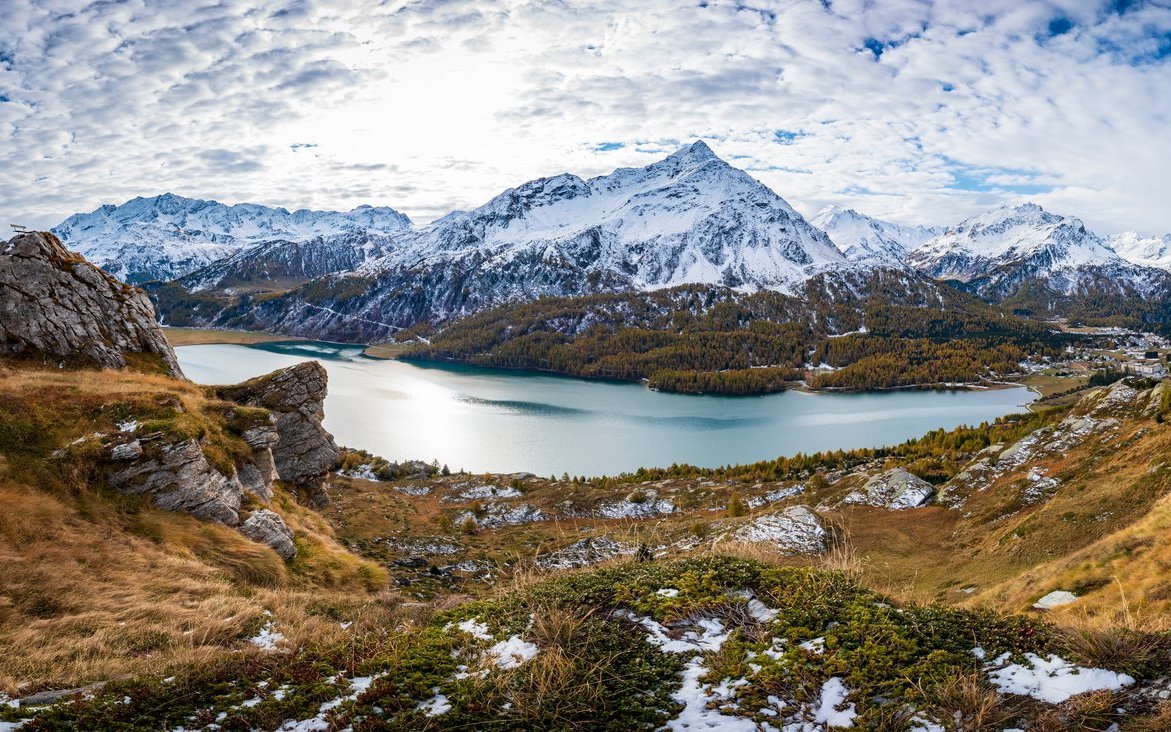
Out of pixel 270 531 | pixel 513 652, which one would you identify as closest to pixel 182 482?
pixel 270 531

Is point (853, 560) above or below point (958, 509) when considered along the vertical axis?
above

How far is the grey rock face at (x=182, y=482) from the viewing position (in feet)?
51.2

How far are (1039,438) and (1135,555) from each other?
85.2ft

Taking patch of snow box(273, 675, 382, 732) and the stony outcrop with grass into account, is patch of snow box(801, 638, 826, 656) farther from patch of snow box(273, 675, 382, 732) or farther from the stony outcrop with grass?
patch of snow box(273, 675, 382, 732)

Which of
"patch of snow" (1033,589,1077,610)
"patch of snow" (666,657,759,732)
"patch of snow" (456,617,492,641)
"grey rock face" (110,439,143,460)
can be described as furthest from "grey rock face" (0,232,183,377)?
"patch of snow" (1033,589,1077,610)

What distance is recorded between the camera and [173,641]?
792 cm

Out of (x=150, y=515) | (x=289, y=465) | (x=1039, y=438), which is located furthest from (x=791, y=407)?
(x=150, y=515)

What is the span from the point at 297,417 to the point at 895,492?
33.0 metres

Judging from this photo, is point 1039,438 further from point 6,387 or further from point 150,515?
point 6,387

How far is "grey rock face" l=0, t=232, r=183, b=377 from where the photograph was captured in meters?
22.1

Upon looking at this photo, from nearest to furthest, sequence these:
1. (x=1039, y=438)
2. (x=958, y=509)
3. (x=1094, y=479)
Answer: (x=1094, y=479) → (x=958, y=509) → (x=1039, y=438)

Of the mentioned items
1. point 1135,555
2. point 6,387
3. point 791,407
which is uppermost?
point 6,387

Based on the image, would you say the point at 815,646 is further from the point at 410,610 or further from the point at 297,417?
the point at 297,417

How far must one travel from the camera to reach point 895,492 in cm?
3559
